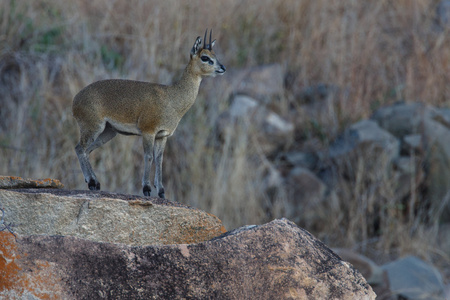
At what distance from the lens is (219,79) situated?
17594 millimetres

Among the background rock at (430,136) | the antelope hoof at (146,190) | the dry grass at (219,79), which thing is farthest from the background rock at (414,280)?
the antelope hoof at (146,190)

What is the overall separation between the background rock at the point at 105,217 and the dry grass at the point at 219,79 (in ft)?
25.5

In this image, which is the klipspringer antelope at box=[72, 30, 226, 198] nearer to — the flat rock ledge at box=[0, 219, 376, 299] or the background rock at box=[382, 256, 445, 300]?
the flat rock ledge at box=[0, 219, 376, 299]

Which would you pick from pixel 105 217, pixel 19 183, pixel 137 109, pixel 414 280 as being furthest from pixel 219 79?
pixel 105 217

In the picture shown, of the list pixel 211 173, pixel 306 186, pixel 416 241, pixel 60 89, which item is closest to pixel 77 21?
pixel 60 89

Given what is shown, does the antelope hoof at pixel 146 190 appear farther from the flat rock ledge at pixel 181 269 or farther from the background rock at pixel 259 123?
the background rock at pixel 259 123

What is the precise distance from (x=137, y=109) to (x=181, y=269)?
2017mm

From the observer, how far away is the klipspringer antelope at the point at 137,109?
6234mm

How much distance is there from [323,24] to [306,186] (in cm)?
598

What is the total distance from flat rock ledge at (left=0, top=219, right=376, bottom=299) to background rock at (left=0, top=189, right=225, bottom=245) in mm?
863

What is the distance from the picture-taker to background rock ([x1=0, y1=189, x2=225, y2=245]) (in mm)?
5453

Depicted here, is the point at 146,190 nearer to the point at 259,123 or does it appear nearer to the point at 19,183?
the point at 19,183

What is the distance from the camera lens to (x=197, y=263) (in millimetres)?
4754

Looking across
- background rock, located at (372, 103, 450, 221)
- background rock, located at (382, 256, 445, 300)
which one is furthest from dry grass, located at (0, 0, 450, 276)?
background rock, located at (382, 256, 445, 300)
